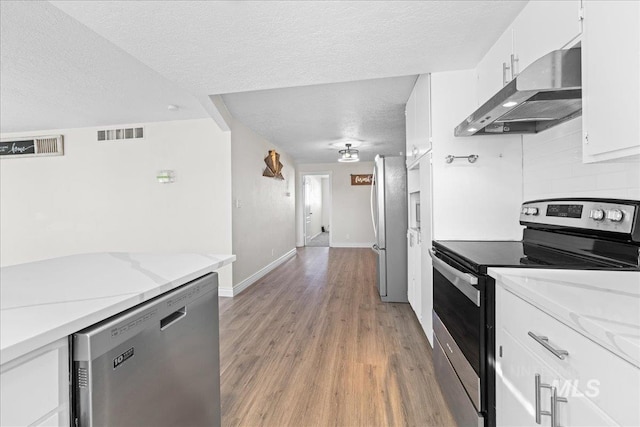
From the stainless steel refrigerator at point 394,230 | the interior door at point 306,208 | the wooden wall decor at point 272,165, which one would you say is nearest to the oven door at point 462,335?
the stainless steel refrigerator at point 394,230

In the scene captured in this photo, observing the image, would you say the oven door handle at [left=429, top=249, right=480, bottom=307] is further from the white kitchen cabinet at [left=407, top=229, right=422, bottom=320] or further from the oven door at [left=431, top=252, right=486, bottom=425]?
the white kitchen cabinet at [left=407, top=229, right=422, bottom=320]

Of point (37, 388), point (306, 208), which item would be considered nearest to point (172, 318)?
point (37, 388)

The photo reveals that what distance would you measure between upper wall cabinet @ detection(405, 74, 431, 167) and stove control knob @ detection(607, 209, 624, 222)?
3.97ft

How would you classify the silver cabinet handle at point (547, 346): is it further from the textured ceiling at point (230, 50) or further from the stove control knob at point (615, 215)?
the textured ceiling at point (230, 50)

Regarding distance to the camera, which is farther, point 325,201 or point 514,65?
point 325,201

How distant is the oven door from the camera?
124cm

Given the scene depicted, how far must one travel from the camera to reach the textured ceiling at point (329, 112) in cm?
318

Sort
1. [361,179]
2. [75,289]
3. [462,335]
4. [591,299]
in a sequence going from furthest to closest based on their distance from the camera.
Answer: [361,179]
[462,335]
[75,289]
[591,299]

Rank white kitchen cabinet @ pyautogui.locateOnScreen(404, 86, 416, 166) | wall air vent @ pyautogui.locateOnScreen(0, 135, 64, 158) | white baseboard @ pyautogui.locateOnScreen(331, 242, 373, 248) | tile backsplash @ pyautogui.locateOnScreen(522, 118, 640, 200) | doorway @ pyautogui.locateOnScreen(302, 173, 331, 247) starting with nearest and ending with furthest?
tile backsplash @ pyautogui.locateOnScreen(522, 118, 640, 200) < white kitchen cabinet @ pyautogui.locateOnScreen(404, 86, 416, 166) < wall air vent @ pyautogui.locateOnScreen(0, 135, 64, 158) < white baseboard @ pyautogui.locateOnScreen(331, 242, 373, 248) < doorway @ pyautogui.locateOnScreen(302, 173, 331, 247)

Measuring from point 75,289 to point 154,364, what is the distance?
0.34 metres

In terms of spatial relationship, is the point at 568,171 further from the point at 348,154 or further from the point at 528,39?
the point at 348,154

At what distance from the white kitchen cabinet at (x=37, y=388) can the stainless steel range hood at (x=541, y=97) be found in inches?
68.0

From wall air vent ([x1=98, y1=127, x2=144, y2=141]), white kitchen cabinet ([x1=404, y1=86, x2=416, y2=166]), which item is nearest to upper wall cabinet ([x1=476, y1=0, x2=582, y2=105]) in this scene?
white kitchen cabinet ([x1=404, y1=86, x2=416, y2=166])

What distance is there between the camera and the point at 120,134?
4.13 m
